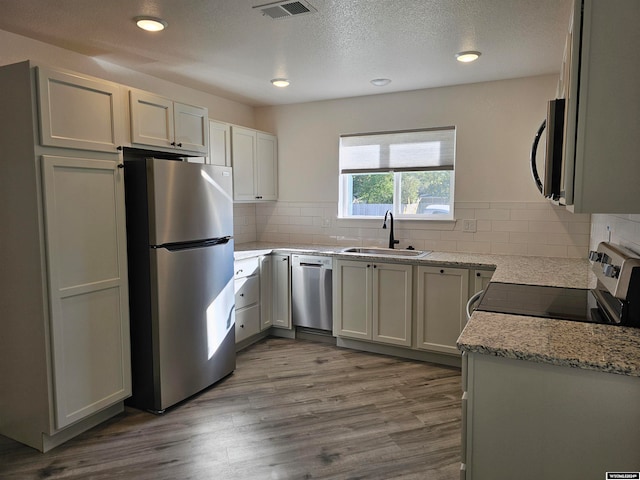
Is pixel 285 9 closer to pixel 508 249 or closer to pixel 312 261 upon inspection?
pixel 312 261

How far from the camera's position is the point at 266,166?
4.52 m

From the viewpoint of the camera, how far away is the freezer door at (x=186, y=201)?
2596 millimetres

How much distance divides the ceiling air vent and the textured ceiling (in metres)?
0.05

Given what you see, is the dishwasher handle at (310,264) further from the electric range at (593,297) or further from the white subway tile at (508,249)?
the electric range at (593,297)

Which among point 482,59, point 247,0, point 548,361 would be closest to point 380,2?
point 247,0

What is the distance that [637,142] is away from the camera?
1273mm

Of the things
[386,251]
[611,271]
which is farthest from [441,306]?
[611,271]

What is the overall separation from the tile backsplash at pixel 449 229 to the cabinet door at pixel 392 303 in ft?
1.98

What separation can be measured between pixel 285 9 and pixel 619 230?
6.88 ft

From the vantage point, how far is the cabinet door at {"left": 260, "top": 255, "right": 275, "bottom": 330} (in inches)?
157

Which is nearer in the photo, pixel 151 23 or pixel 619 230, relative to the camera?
pixel 619 230

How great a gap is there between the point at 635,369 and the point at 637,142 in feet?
2.19

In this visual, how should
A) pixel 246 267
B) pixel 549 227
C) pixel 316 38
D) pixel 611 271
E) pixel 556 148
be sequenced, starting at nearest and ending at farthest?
pixel 556 148
pixel 611 271
pixel 316 38
pixel 549 227
pixel 246 267

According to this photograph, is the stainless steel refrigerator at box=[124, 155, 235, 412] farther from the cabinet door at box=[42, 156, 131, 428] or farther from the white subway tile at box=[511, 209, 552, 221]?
the white subway tile at box=[511, 209, 552, 221]
